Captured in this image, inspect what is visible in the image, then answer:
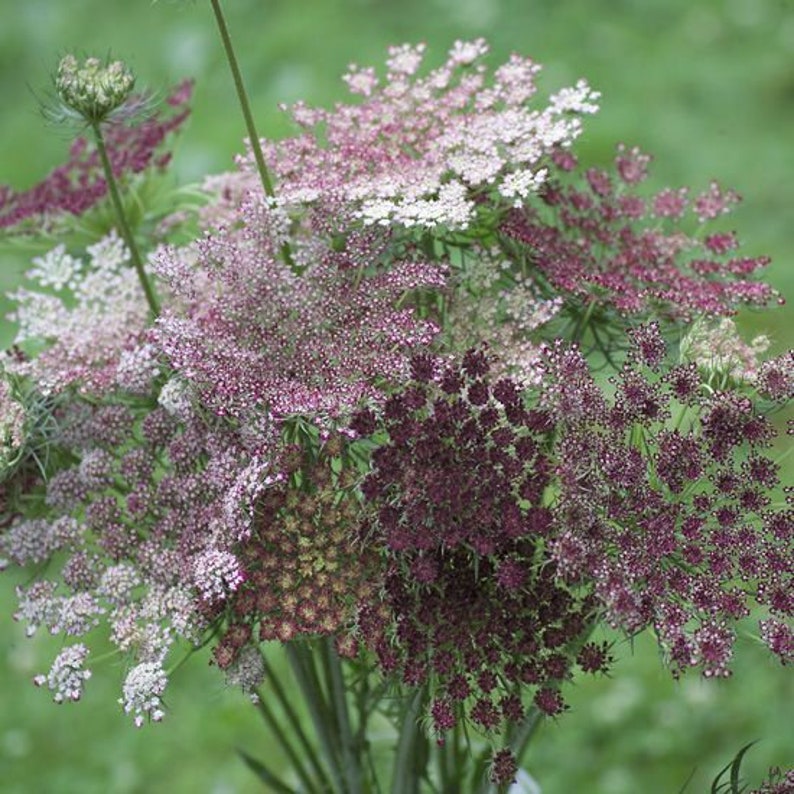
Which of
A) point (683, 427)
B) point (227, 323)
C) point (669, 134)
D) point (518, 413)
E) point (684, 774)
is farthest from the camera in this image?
point (669, 134)

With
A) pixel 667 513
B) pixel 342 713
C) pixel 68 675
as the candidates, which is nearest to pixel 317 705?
pixel 342 713

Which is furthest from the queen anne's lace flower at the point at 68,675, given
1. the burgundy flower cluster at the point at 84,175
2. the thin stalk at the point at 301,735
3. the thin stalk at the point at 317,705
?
the burgundy flower cluster at the point at 84,175

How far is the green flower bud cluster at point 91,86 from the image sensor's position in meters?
1.09

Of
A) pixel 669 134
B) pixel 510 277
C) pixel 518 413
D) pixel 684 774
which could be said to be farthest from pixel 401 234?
pixel 669 134

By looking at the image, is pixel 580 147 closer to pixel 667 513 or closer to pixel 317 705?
pixel 317 705

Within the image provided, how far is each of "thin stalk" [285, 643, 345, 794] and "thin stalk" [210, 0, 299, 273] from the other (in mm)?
347

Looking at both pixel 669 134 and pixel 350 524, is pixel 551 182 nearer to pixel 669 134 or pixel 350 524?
pixel 350 524

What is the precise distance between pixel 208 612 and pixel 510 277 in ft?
1.26

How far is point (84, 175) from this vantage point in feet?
4.55

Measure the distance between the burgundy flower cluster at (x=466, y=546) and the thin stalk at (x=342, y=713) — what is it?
0.19 metres

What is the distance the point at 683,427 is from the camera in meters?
1.21

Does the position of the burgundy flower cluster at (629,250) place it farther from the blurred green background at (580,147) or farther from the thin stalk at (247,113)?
the blurred green background at (580,147)

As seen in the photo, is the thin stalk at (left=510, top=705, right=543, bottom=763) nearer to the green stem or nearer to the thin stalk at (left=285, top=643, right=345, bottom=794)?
the thin stalk at (left=285, top=643, right=345, bottom=794)

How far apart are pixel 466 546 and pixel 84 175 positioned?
0.65 metres
